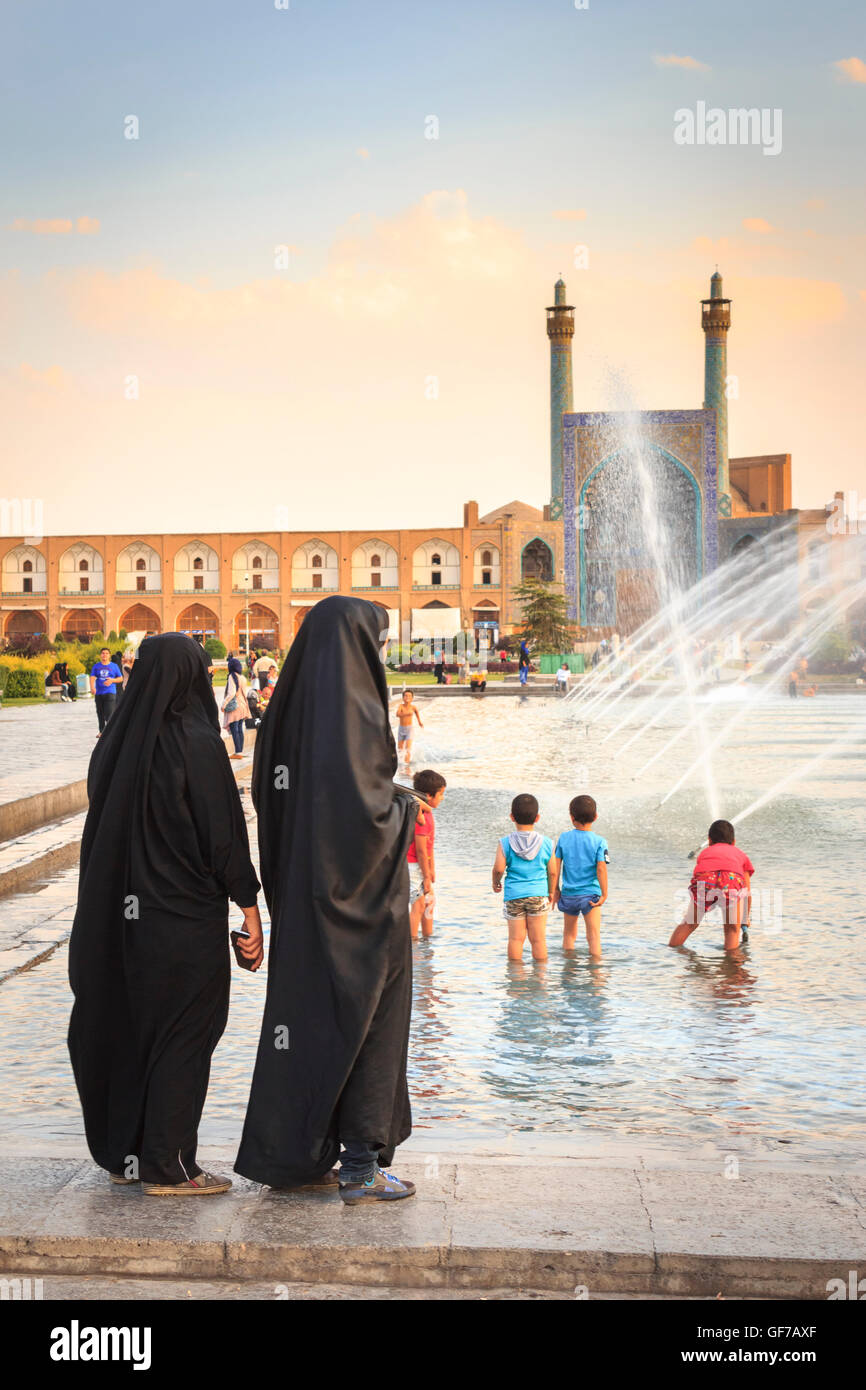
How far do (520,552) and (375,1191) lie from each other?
5255cm

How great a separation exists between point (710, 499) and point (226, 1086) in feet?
141

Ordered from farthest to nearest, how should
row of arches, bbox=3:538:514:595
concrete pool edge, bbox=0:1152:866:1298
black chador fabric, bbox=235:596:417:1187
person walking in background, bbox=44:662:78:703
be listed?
row of arches, bbox=3:538:514:595 < person walking in background, bbox=44:662:78:703 < black chador fabric, bbox=235:596:417:1187 < concrete pool edge, bbox=0:1152:866:1298

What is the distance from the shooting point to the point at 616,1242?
2566 mm

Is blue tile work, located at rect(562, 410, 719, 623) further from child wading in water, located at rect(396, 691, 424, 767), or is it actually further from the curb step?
the curb step

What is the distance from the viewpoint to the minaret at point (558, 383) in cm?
4638

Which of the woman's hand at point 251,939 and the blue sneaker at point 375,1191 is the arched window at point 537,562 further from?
the blue sneaker at point 375,1191

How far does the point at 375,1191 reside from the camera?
2809 mm

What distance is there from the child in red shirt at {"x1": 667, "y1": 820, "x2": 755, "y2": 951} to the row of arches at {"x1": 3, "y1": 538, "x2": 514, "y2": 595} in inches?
2126

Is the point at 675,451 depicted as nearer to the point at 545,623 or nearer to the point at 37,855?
the point at 545,623

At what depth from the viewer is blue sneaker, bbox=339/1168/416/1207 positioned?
280cm

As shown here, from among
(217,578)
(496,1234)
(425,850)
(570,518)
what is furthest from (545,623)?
(496,1234)

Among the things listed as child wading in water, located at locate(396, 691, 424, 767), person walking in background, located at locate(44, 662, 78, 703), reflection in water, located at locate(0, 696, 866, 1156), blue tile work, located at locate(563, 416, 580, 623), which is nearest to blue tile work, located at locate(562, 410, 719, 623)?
blue tile work, located at locate(563, 416, 580, 623)

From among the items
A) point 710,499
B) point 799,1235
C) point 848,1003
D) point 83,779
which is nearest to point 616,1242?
point 799,1235

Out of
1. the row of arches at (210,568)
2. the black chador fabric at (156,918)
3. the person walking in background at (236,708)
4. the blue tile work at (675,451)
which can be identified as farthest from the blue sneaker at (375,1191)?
the row of arches at (210,568)
